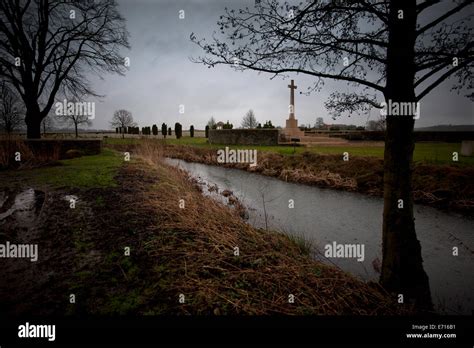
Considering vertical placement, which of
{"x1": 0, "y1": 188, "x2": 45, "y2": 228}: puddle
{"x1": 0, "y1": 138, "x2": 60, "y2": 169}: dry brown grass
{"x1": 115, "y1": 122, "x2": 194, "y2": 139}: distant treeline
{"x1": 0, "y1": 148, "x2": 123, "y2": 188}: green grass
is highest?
{"x1": 115, "y1": 122, "x2": 194, "y2": 139}: distant treeline

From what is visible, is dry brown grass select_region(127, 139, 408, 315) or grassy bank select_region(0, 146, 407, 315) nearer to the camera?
grassy bank select_region(0, 146, 407, 315)

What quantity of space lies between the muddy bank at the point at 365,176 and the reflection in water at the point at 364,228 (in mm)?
752

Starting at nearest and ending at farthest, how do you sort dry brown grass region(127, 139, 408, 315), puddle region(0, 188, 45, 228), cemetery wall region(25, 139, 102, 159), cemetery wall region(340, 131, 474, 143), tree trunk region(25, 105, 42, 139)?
dry brown grass region(127, 139, 408, 315) → puddle region(0, 188, 45, 228) → cemetery wall region(25, 139, 102, 159) → tree trunk region(25, 105, 42, 139) → cemetery wall region(340, 131, 474, 143)

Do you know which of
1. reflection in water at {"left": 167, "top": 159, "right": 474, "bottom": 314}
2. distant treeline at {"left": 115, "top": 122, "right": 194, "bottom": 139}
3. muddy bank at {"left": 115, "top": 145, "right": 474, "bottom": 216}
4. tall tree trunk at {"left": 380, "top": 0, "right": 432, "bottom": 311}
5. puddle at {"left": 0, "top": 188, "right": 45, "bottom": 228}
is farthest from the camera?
distant treeline at {"left": 115, "top": 122, "right": 194, "bottom": 139}

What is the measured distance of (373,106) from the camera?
12.3ft

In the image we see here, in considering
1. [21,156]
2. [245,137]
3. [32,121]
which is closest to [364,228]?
[21,156]

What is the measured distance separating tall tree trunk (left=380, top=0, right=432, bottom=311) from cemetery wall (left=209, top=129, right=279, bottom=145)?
22385 millimetres

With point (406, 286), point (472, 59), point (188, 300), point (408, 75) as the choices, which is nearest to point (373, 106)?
point (408, 75)

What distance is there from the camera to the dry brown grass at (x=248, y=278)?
2830mm

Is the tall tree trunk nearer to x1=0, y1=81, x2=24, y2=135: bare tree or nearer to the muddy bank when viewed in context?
the muddy bank

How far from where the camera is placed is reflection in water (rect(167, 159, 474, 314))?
14.1 feet

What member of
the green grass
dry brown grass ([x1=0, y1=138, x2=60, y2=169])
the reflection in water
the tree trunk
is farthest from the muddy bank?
the tree trunk

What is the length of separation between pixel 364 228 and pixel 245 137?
21856 mm

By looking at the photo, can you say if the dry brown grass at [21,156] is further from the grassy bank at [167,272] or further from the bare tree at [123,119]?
the bare tree at [123,119]
